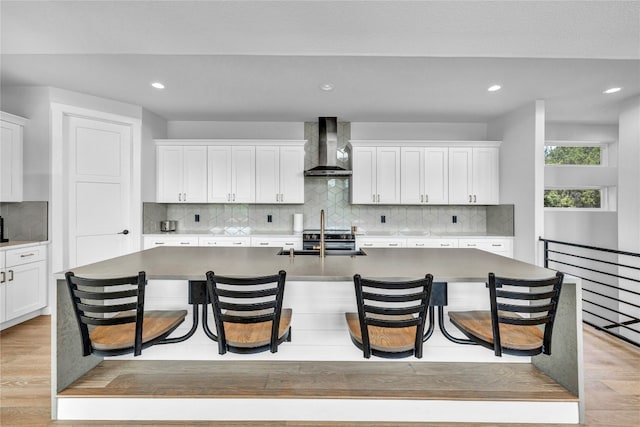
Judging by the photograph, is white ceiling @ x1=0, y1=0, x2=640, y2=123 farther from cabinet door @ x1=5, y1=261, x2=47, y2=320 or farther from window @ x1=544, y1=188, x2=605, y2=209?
cabinet door @ x1=5, y1=261, x2=47, y2=320

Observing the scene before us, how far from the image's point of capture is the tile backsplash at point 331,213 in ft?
16.4

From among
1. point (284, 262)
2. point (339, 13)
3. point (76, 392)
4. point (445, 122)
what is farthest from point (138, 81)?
point (445, 122)

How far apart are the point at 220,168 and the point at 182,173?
1.87 ft

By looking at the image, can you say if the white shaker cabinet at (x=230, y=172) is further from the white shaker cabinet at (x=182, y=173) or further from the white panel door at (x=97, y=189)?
the white panel door at (x=97, y=189)

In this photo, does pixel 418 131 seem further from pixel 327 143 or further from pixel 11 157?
pixel 11 157

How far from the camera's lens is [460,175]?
15.3 ft

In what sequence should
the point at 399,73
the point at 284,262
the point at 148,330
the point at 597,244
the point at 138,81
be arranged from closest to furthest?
the point at 148,330, the point at 284,262, the point at 399,73, the point at 138,81, the point at 597,244

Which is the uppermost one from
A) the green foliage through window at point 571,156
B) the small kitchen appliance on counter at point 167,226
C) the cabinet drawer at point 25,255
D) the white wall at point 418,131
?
the white wall at point 418,131

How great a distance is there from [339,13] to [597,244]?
5.31 meters

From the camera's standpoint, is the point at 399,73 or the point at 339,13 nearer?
the point at 339,13

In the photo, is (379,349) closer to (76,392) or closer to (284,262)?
(284,262)

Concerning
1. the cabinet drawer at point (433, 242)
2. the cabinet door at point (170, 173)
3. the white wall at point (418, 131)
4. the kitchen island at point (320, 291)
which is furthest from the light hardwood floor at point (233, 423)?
the white wall at point (418, 131)

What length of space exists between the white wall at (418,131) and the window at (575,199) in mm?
1461

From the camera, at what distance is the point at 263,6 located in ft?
7.37
